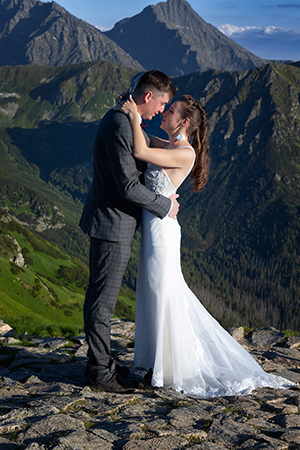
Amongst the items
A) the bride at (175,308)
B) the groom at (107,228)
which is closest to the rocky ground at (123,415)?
the bride at (175,308)

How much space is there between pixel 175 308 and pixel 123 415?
230 cm

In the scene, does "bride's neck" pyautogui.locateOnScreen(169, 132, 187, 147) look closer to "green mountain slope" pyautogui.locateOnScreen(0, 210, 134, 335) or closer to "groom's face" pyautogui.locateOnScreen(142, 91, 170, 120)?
"groom's face" pyautogui.locateOnScreen(142, 91, 170, 120)

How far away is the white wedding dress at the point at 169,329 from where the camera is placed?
6.70 meters

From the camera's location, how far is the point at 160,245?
6.74m

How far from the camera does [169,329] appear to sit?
685 cm

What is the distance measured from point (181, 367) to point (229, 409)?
1.38 m

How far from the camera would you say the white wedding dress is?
264 inches

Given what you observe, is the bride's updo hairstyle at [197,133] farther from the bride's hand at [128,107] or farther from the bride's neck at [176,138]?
the bride's hand at [128,107]

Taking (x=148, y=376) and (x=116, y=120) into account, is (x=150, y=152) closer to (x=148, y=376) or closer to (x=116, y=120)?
(x=116, y=120)

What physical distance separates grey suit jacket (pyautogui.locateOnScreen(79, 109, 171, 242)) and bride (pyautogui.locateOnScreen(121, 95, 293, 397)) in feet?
1.80

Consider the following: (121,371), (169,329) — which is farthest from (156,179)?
(121,371)

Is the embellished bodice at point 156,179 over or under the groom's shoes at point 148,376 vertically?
over

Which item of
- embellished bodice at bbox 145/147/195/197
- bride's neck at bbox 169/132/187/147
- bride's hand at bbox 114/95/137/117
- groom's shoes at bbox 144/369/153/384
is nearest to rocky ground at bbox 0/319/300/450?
groom's shoes at bbox 144/369/153/384

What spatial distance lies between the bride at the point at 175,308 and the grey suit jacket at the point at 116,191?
55 cm
